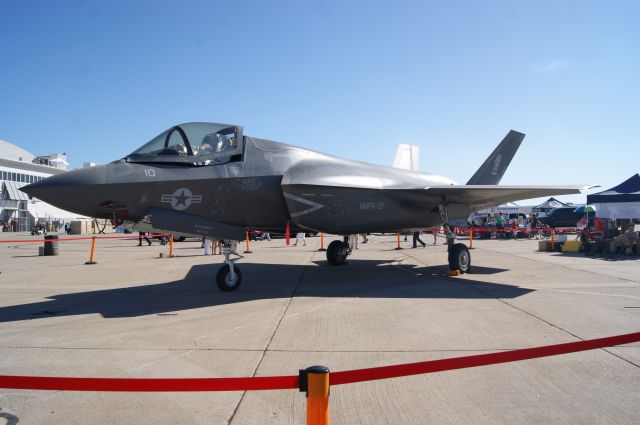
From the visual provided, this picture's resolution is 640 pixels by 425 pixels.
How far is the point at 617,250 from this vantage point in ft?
51.2

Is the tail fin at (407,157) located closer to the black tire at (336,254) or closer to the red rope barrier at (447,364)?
the black tire at (336,254)

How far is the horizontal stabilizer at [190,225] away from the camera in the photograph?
24.9 feet

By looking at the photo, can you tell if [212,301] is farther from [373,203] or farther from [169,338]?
[373,203]

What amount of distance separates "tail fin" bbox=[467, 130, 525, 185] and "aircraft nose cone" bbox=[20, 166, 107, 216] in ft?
38.5

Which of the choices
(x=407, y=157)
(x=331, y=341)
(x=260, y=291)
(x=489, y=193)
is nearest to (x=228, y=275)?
(x=260, y=291)

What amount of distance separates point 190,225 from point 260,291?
195 centimetres

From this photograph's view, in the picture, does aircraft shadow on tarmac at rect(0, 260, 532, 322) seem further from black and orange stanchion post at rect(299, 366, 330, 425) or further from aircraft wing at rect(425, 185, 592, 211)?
black and orange stanchion post at rect(299, 366, 330, 425)

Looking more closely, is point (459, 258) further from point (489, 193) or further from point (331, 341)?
point (331, 341)

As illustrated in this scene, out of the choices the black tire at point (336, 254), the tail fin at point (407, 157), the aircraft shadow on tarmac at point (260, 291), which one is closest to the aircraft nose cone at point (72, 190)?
the aircraft shadow on tarmac at point (260, 291)

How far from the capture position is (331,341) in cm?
510

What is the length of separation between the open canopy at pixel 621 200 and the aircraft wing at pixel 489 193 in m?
13.3

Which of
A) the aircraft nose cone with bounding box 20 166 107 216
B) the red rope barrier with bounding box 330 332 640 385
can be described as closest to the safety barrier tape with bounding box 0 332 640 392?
the red rope barrier with bounding box 330 332 640 385

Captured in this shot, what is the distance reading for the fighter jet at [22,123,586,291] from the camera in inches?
285

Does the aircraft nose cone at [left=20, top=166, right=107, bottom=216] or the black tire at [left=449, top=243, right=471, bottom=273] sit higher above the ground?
the aircraft nose cone at [left=20, top=166, right=107, bottom=216]
